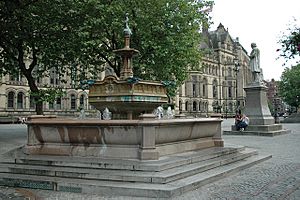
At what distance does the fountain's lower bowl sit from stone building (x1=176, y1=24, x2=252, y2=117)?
92050 mm

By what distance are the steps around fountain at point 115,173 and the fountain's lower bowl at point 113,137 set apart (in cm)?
32

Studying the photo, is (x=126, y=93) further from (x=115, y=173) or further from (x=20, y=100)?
(x=20, y=100)

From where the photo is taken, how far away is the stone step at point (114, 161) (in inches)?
322

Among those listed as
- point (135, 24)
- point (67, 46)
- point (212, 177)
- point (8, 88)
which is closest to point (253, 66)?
point (135, 24)

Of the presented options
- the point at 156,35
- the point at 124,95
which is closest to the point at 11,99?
the point at 156,35

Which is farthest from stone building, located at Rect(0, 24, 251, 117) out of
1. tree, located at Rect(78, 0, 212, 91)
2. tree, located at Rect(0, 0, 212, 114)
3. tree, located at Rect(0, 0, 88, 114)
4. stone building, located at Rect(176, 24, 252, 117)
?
tree, located at Rect(0, 0, 88, 114)

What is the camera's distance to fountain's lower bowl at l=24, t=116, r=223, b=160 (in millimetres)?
8680

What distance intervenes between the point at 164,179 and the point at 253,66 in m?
19.4

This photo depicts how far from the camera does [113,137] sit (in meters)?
8.98

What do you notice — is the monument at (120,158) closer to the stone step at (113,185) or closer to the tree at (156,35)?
the stone step at (113,185)

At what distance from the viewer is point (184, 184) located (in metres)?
7.61

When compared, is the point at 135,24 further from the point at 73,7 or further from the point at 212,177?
the point at 212,177

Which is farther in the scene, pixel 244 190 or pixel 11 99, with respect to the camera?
pixel 11 99

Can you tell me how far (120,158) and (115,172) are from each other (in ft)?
2.62
